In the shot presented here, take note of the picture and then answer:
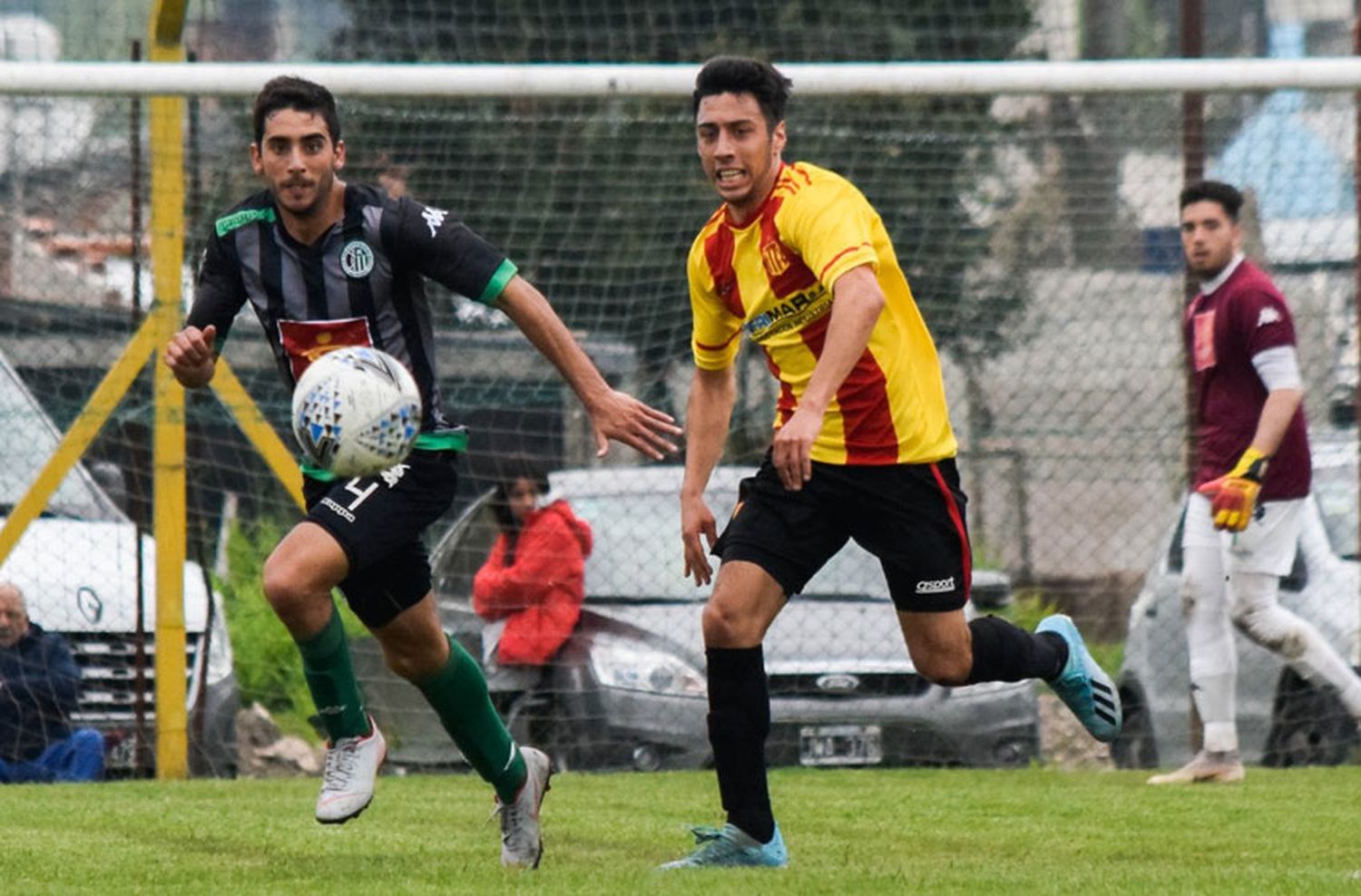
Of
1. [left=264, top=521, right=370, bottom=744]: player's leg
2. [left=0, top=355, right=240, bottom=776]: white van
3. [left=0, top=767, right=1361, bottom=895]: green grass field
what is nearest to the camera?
[left=0, top=767, right=1361, bottom=895]: green grass field

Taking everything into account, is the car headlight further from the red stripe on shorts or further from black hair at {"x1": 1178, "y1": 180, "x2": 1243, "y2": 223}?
the red stripe on shorts

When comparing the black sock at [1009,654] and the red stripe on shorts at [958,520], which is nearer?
the red stripe on shorts at [958,520]

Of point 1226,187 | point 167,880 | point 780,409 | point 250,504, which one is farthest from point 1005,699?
point 167,880

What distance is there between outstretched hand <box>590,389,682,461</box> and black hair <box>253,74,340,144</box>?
105cm

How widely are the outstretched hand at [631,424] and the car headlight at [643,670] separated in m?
4.20

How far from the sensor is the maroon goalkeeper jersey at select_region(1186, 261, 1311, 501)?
922 centimetres

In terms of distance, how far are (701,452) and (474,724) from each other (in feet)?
3.10

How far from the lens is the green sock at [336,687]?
6.41 metres

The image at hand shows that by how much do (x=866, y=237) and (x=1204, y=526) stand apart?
3.77m

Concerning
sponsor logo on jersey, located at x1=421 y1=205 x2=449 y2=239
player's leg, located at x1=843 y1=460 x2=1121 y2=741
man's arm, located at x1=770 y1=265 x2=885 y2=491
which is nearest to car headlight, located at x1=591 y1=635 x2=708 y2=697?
player's leg, located at x1=843 y1=460 x2=1121 y2=741

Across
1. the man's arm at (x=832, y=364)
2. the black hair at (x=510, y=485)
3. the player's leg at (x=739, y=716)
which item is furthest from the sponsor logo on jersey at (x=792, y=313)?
the black hair at (x=510, y=485)

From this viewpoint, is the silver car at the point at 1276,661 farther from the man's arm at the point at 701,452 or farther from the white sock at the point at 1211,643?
the man's arm at the point at 701,452

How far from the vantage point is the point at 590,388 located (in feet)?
20.4

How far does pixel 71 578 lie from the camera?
10.5m
